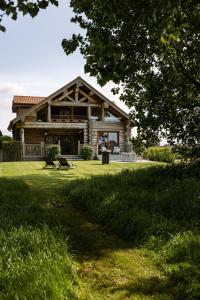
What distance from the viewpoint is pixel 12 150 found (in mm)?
35344

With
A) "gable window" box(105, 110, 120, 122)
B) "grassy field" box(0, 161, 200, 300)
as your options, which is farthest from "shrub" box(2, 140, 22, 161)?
"grassy field" box(0, 161, 200, 300)

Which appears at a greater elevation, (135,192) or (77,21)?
(77,21)

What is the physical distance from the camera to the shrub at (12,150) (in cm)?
3509

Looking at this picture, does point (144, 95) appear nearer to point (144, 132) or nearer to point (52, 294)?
point (144, 132)

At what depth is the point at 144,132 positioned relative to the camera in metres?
15.7

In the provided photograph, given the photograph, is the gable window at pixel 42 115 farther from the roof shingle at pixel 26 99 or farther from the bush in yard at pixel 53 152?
the bush in yard at pixel 53 152

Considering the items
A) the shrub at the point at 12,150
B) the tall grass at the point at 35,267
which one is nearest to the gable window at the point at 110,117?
the shrub at the point at 12,150

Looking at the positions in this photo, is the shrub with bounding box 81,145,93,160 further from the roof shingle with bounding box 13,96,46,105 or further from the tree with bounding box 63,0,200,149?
the tree with bounding box 63,0,200,149

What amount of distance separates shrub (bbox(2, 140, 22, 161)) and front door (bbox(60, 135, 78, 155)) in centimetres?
798

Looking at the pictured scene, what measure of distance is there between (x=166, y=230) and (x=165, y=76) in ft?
25.5

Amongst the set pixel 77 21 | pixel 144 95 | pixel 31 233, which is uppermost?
pixel 77 21

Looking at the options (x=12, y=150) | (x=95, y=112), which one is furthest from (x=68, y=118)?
(x=12, y=150)

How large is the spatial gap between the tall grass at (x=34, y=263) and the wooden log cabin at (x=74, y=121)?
29.8 meters

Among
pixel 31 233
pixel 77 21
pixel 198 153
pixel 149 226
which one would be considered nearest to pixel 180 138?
Result: pixel 198 153
